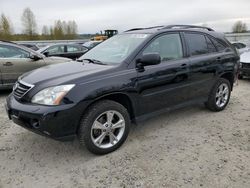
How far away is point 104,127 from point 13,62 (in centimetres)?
421

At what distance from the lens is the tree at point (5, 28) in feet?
129

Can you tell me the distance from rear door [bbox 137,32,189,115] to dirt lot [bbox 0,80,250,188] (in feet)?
1.83

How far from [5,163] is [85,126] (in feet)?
3.93

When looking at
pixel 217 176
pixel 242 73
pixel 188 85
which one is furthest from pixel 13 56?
pixel 242 73

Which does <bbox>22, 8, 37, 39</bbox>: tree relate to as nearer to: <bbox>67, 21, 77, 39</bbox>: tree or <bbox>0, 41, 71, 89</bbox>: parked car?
<bbox>67, 21, 77, 39</bbox>: tree

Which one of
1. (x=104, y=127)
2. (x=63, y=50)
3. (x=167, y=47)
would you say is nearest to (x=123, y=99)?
(x=104, y=127)

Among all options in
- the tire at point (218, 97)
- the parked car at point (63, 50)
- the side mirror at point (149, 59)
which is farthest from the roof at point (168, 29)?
the parked car at point (63, 50)

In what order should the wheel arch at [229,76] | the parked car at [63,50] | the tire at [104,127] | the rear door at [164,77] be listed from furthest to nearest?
the parked car at [63,50], the wheel arch at [229,76], the rear door at [164,77], the tire at [104,127]

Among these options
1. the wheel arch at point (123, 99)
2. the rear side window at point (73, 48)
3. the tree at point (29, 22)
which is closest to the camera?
the wheel arch at point (123, 99)

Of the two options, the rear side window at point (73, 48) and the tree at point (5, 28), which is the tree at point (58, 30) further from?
the rear side window at point (73, 48)

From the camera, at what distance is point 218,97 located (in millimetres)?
5047

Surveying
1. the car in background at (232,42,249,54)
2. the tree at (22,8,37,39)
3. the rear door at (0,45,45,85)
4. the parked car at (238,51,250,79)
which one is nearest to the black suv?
the rear door at (0,45,45,85)

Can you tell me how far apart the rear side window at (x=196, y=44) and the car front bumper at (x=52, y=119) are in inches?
96.2

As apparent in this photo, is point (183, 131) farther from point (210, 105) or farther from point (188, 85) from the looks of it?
point (210, 105)
